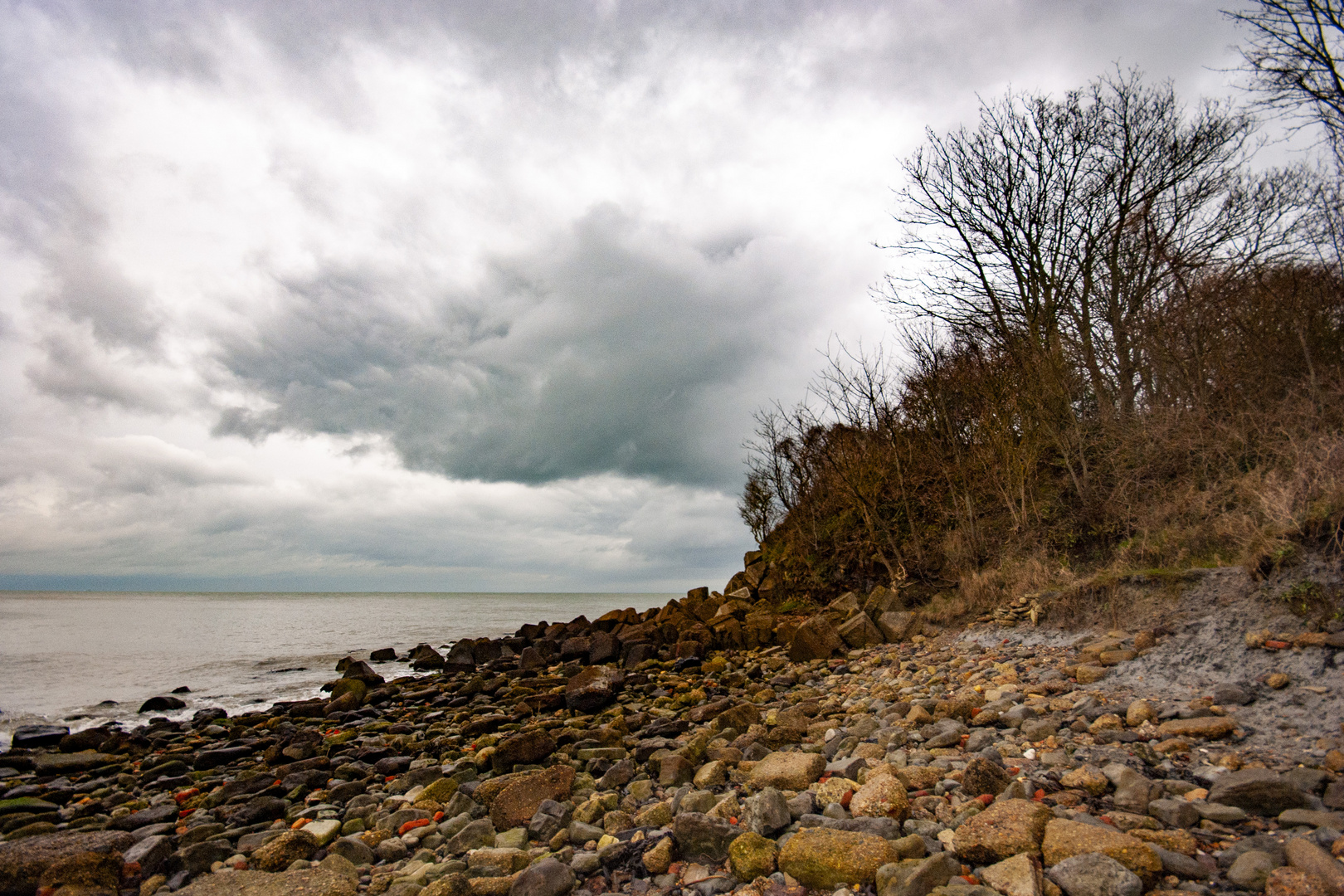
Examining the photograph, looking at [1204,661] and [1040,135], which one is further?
[1040,135]

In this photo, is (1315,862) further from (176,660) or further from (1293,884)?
(176,660)

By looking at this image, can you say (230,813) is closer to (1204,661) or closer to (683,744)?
(683,744)

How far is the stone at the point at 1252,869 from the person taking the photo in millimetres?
2859

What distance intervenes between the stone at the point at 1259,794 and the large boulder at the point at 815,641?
8.52 m

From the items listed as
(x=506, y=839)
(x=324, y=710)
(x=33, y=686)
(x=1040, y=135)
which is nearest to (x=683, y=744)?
(x=506, y=839)

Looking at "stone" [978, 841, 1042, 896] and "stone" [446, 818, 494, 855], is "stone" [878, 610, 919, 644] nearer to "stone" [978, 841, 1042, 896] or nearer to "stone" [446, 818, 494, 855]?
"stone" [446, 818, 494, 855]

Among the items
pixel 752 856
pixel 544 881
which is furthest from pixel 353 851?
pixel 752 856

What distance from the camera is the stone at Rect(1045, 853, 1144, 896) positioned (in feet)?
9.48

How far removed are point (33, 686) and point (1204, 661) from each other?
23385 millimetres

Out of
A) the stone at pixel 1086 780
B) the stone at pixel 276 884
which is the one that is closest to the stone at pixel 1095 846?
the stone at pixel 1086 780

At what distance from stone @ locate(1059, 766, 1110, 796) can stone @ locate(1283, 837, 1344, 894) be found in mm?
1046

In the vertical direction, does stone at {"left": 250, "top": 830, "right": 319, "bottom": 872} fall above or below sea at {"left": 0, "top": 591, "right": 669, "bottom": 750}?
above

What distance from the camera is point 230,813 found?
642 centimetres

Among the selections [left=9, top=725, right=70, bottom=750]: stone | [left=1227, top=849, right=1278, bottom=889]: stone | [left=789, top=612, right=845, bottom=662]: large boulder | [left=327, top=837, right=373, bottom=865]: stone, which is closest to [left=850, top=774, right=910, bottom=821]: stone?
[left=1227, top=849, right=1278, bottom=889]: stone
